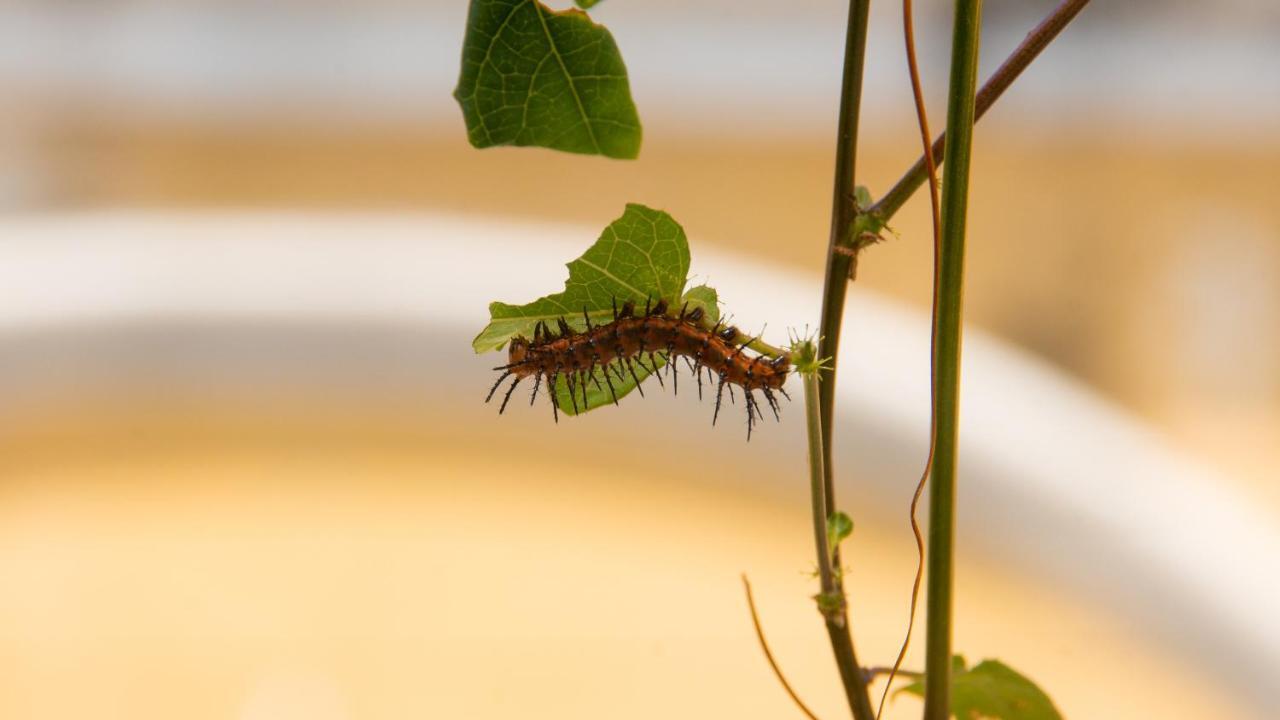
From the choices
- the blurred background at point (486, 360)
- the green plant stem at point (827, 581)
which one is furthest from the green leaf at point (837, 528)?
the blurred background at point (486, 360)

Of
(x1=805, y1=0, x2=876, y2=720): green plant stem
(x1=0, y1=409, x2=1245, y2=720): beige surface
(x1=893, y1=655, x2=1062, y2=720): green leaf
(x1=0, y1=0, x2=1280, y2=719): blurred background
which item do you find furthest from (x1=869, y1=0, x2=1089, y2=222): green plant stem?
(x1=0, y1=0, x2=1280, y2=719): blurred background

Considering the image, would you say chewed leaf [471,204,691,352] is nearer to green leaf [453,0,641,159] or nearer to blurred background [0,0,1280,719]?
green leaf [453,0,641,159]

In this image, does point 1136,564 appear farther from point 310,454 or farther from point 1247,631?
point 310,454

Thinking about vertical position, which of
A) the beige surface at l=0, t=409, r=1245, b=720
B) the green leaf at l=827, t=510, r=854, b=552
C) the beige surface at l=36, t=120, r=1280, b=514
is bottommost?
the beige surface at l=0, t=409, r=1245, b=720

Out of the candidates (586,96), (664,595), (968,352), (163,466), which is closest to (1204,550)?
(968,352)

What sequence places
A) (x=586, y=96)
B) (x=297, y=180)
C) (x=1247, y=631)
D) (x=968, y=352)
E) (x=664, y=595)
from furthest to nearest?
(x=297, y=180) < (x=968, y=352) < (x=664, y=595) < (x=1247, y=631) < (x=586, y=96)

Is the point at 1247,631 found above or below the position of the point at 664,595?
above
